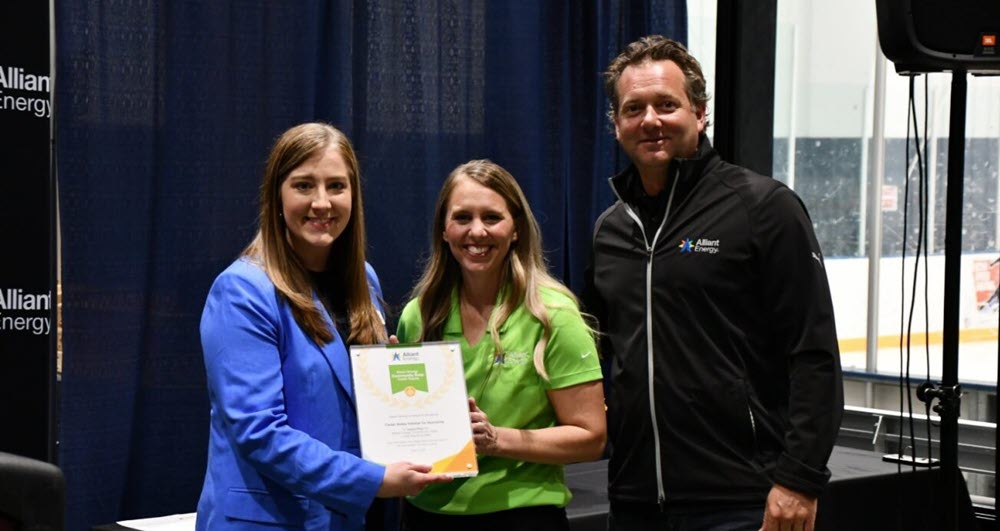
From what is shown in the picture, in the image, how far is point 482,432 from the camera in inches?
85.4

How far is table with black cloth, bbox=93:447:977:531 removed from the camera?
3.77 metres

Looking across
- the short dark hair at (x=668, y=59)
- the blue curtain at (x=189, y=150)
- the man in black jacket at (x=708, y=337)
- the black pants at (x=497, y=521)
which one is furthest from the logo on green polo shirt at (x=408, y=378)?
the blue curtain at (x=189, y=150)

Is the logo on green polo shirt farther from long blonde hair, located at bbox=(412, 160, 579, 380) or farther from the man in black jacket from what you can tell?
the man in black jacket

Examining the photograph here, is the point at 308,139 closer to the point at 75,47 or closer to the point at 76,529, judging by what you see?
the point at 75,47

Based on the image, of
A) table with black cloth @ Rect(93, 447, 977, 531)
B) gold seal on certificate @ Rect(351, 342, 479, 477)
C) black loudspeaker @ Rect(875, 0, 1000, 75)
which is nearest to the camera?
gold seal on certificate @ Rect(351, 342, 479, 477)

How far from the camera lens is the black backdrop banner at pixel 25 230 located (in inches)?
105

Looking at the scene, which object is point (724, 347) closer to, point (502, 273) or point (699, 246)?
point (699, 246)

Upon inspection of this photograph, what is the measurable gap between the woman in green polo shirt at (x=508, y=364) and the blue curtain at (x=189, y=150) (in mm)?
1266

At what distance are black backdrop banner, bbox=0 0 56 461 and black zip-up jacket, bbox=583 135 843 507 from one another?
138 cm

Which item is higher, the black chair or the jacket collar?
the jacket collar

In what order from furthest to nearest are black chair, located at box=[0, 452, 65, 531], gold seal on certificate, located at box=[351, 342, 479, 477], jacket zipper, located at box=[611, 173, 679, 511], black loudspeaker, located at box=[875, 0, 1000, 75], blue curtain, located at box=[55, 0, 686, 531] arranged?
blue curtain, located at box=[55, 0, 686, 531] < black loudspeaker, located at box=[875, 0, 1000, 75] < jacket zipper, located at box=[611, 173, 679, 511] < gold seal on certificate, located at box=[351, 342, 479, 477] < black chair, located at box=[0, 452, 65, 531]

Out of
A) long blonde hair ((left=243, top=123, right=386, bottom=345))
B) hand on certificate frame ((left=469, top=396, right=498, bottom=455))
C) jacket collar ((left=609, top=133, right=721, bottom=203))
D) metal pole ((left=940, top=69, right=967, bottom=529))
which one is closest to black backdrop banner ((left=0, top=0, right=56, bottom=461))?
long blonde hair ((left=243, top=123, right=386, bottom=345))

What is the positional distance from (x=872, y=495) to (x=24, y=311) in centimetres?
273

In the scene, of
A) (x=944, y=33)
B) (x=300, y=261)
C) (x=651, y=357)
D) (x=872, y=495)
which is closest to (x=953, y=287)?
(x=944, y=33)
